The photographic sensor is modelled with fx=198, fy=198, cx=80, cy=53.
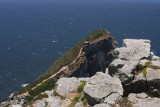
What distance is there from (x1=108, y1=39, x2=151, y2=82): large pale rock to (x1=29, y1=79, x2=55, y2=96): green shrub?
46.0 metres

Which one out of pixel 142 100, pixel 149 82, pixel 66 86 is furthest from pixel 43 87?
pixel 142 100

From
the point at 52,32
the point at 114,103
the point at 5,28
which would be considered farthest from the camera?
the point at 5,28

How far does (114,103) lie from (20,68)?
96306 millimetres

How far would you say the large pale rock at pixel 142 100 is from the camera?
18734 mm

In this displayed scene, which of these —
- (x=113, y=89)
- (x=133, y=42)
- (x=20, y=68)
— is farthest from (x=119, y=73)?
(x=20, y=68)

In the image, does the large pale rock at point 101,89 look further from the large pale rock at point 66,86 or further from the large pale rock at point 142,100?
Result: the large pale rock at point 66,86

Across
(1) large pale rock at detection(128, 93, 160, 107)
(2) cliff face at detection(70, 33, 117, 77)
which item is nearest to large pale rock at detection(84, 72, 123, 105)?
(1) large pale rock at detection(128, 93, 160, 107)

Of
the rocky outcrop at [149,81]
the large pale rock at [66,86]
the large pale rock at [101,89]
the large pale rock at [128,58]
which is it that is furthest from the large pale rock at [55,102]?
the rocky outcrop at [149,81]

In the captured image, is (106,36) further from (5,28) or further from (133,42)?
(5,28)

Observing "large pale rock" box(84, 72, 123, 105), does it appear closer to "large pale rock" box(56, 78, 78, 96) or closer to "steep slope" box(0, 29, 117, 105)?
"large pale rock" box(56, 78, 78, 96)

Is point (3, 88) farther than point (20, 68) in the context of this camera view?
No

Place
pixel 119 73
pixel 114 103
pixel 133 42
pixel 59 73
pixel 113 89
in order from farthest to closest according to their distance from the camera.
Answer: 1. pixel 59 73
2. pixel 133 42
3. pixel 119 73
4. pixel 113 89
5. pixel 114 103

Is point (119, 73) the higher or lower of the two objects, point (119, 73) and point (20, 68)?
the higher

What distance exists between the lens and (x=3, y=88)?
89438 mm
